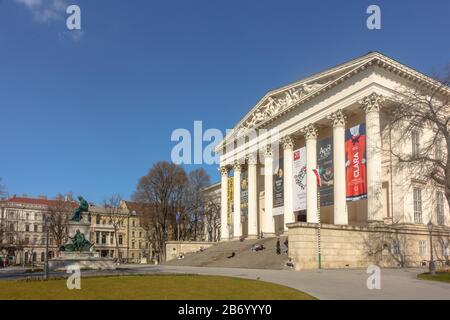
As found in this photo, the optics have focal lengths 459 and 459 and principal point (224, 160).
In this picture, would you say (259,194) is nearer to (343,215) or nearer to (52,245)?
(343,215)

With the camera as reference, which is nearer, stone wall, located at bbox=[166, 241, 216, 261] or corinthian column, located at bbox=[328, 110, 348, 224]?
corinthian column, located at bbox=[328, 110, 348, 224]

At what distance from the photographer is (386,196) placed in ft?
147

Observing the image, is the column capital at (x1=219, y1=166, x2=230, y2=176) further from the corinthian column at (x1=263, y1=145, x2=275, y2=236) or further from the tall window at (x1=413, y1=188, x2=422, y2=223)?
the tall window at (x1=413, y1=188, x2=422, y2=223)

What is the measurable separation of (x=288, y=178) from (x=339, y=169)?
35.0ft

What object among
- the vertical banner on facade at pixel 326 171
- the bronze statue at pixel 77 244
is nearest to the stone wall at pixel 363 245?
the vertical banner on facade at pixel 326 171

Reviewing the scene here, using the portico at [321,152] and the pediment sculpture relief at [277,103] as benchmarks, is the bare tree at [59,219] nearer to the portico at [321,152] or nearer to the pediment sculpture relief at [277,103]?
the portico at [321,152]

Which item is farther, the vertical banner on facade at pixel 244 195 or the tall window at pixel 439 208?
the vertical banner on facade at pixel 244 195

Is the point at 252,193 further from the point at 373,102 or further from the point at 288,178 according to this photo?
the point at 373,102

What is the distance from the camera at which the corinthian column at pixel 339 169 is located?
1799 inches

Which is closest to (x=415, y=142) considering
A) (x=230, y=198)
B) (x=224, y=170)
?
(x=230, y=198)

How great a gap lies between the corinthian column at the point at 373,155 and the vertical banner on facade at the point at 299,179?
11.3 meters

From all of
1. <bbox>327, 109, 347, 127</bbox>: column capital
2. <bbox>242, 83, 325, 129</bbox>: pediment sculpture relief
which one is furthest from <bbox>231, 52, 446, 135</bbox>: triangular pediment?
<bbox>327, 109, 347, 127</bbox>: column capital

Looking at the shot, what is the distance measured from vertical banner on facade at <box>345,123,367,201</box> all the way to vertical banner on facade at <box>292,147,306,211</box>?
25.6ft

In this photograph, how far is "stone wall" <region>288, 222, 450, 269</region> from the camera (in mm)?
36031
